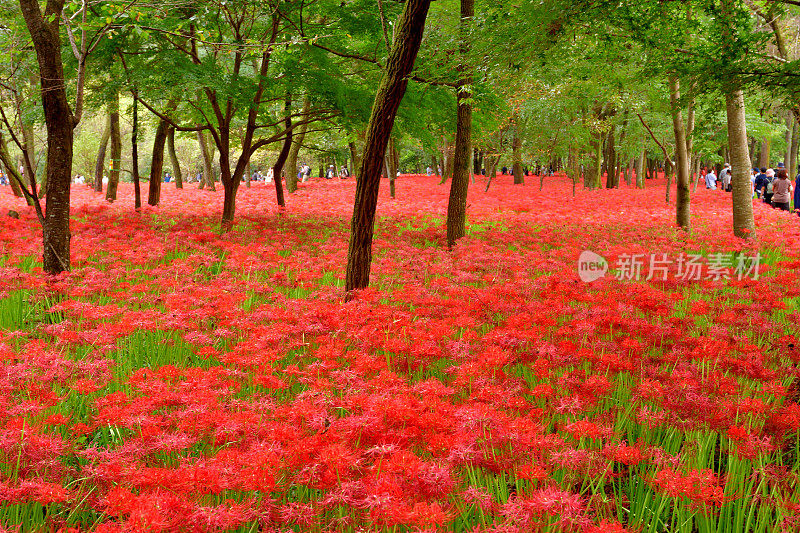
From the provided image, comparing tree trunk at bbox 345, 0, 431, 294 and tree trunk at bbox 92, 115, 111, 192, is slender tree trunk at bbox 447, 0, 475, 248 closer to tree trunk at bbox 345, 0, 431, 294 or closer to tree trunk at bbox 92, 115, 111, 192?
tree trunk at bbox 345, 0, 431, 294

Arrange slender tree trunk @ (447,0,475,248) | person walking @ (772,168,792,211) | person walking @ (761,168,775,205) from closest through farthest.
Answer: slender tree trunk @ (447,0,475,248)
person walking @ (772,168,792,211)
person walking @ (761,168,775,205)

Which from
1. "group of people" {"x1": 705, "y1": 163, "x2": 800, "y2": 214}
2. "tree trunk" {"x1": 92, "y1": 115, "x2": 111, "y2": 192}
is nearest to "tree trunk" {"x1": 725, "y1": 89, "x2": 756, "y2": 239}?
"group of people" {"x1": 705, "y1": 163, "x2": 800, "y2": 214}

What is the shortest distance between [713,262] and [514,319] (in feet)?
17.8

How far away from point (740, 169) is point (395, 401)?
391 inches

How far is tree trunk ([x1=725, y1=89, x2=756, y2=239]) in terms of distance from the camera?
968 centimetres

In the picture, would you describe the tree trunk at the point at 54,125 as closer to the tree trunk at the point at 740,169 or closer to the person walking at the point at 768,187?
the tree trunk at the point at 740,169

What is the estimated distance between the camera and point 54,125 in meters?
6.14

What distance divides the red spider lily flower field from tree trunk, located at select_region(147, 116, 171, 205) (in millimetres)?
6438

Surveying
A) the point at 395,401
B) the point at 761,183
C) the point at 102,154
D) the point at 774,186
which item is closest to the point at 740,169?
the point at 774,186

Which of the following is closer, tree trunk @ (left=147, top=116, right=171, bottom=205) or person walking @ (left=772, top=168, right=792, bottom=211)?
tree trunk @ (left=147, top=116, right=171, bottom=205)

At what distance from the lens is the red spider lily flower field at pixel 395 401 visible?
224 cm

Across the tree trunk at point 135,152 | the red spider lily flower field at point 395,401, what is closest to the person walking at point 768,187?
the red spider lily flower field at point 395,401

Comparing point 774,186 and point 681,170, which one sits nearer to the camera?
point 681,170

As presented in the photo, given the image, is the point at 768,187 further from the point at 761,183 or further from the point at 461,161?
the point at 461,161
